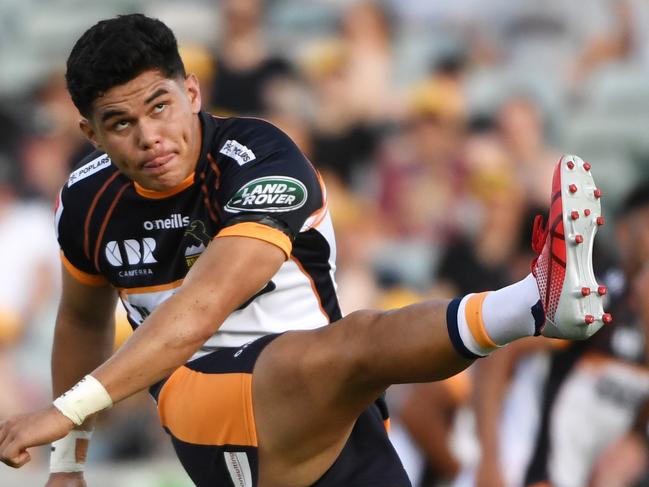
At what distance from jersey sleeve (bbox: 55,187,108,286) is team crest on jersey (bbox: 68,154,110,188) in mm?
57

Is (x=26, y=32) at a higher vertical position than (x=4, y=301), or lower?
higher

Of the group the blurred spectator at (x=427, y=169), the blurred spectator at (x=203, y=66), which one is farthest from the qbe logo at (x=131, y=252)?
the blurred spectator at (x=203, y=66)

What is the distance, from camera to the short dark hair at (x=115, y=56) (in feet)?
14.4

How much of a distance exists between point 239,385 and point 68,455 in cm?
88

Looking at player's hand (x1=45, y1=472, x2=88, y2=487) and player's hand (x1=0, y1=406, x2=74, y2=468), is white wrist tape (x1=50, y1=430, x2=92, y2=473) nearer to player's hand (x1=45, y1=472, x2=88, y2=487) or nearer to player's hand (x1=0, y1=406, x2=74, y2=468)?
player's hand (x1=45, y1=472, x2=88, y2=487)

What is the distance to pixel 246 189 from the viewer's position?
4.41 meters

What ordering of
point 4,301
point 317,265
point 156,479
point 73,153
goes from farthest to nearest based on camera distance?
point 73,153
point 4,301
point 156,479
point 317,265

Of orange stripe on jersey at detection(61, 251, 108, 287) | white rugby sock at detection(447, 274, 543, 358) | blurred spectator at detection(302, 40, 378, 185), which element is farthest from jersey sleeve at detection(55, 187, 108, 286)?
blurred spectator at detection(302, 40, 378, 185)

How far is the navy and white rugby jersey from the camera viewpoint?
4516 millimetres

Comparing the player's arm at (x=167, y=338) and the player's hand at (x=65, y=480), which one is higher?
the player's arm at (x=167, y=338)

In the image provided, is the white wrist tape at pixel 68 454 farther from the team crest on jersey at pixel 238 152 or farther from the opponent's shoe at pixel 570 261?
the opponent's shoe at pixel 570 261

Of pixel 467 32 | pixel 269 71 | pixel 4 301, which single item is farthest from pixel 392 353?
pixel 467 32

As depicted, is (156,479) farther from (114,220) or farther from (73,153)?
(114,220)

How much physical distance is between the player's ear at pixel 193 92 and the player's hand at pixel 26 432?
129 cm
